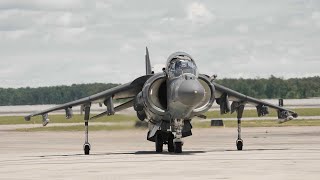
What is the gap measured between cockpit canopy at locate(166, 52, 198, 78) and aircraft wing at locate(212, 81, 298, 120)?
280cm

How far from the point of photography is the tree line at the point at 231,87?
4186 inches

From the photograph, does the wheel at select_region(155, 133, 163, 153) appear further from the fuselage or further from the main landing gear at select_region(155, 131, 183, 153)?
the fuselage

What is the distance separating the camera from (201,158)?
25.4 meters

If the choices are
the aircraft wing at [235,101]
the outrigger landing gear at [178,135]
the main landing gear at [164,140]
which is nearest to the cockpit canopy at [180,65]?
the outrigger landing gear at [178,135]

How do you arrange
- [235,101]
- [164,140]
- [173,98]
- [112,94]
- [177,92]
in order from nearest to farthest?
[177,92], [173,98], [164,140], [112,94], [235,101]

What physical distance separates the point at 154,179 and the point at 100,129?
119 feet

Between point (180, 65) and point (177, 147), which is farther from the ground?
point (180, 65)

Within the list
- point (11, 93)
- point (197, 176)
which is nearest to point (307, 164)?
point (197, 176)

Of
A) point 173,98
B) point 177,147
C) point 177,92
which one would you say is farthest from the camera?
point 177,147

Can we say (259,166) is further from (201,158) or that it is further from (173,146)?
(173,146)

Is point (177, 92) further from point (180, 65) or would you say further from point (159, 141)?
point (159, 141)

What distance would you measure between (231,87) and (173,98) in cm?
7239

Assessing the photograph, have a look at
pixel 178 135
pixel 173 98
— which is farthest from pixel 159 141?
pixel 173 98

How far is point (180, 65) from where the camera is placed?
92.4ft
